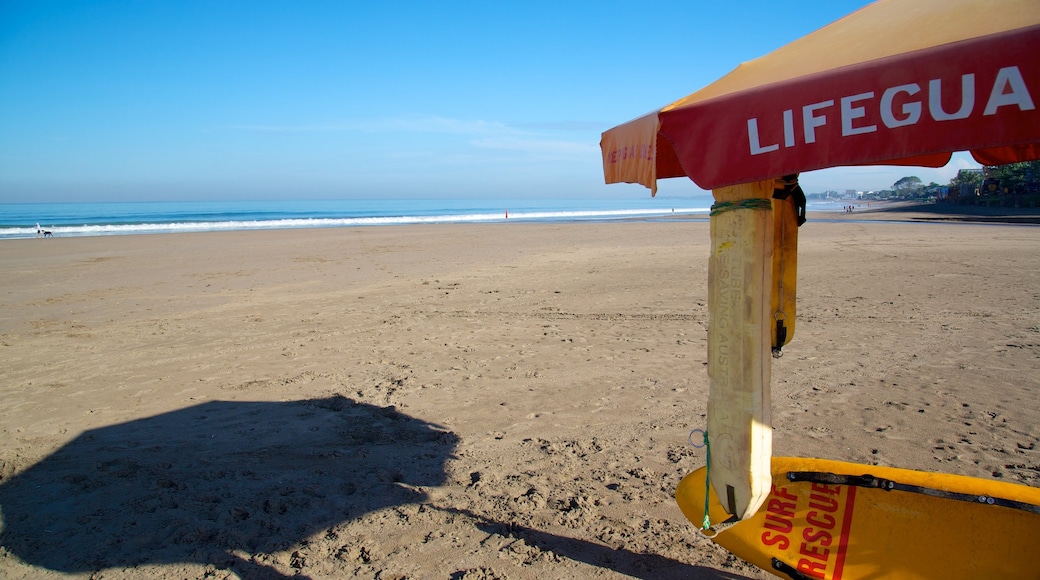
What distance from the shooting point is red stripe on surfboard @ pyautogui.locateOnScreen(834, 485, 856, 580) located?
285 centimetres

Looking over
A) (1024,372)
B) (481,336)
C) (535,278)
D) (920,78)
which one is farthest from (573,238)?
(920,78)

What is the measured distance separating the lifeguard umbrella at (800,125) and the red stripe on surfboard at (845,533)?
927mm

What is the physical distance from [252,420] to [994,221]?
115 ft

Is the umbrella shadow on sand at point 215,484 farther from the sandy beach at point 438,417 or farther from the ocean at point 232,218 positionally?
the ocean at point 232,218

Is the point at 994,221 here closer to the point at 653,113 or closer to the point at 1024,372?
the point at 1024,372

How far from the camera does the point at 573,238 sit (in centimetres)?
2312

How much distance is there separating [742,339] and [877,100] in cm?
94

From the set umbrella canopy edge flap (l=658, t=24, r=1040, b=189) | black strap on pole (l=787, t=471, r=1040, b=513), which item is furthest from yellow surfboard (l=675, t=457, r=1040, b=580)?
umbrella canopy edge flap (l=658, t=24, r=1040, b=189)

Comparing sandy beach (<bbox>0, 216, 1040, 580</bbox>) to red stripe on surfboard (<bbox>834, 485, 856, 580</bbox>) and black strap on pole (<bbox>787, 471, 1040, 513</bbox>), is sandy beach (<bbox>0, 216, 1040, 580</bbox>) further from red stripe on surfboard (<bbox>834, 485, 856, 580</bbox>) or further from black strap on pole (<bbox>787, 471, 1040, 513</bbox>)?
black strap on pole (<bbox>787, 471, 1040, 513</bbox>)

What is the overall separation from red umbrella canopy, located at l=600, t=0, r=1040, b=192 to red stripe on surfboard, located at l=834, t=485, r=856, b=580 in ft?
6.37

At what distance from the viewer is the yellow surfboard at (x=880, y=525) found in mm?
2652

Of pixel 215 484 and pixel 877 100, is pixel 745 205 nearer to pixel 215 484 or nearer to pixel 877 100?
pixel 877 100

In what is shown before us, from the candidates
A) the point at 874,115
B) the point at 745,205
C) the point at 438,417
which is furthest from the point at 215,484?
the point at 874,115

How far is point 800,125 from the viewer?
1849 mm
